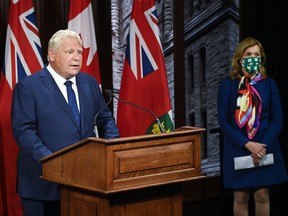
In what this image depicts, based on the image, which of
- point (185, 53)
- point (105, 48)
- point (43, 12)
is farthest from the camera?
point (185, 53)

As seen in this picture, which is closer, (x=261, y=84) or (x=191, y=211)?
(x=261, y=84)

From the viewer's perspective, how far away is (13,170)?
3.45 m

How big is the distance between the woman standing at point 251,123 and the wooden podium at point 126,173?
128 cm

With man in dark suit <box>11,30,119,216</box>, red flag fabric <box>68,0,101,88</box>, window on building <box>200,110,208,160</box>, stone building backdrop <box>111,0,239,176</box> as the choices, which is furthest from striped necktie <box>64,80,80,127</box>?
window on building <box>200,110,208,160</box>

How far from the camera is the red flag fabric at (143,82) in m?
3.98

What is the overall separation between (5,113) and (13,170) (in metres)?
0.37

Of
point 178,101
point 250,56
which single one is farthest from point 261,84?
point 178,101

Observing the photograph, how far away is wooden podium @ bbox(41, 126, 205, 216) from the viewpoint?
208cm

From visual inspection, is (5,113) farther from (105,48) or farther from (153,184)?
(153,184)

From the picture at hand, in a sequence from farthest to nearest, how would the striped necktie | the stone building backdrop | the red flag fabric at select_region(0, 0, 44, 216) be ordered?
the stone building backdrop < the red flag fabric at select_region(0, 0, 44, 216) < the striped necktie

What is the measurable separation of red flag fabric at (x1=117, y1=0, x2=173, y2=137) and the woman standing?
0.57 metres

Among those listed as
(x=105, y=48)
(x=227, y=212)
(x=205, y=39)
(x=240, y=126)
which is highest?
(x=205, y=39)

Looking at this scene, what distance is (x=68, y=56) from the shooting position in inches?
99.0

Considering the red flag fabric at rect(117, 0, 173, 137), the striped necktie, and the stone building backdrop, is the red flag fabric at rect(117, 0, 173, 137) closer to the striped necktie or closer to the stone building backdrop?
the stone building backdrop
